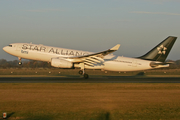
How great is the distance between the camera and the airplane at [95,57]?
31.8m

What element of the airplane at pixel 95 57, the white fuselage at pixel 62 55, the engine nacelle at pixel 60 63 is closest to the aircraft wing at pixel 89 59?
the airplane at pixel 95 57

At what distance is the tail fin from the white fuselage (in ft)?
4.20

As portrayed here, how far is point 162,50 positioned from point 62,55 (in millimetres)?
14798

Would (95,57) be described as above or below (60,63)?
above

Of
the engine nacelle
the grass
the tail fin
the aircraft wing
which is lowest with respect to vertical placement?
the grass

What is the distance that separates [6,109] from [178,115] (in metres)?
8.98

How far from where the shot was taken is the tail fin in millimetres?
32581

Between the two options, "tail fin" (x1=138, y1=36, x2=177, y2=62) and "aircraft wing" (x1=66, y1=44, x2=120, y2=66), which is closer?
"aircraft wing" (x1=66, y1=44, x2=120, y2=66)

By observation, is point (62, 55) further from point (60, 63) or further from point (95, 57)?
point (95, 57)

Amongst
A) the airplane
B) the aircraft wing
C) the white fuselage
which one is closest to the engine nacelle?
the airplane

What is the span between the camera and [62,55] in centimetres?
3228

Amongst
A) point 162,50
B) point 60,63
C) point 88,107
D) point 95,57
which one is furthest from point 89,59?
point 88,107

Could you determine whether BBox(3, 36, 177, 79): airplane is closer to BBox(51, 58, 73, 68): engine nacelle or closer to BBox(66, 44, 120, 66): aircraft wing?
BBox(66, 44, 120, 66): aircraft wing

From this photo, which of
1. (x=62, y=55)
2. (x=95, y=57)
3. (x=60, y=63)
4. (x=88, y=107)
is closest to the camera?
(x=88, y=107)
